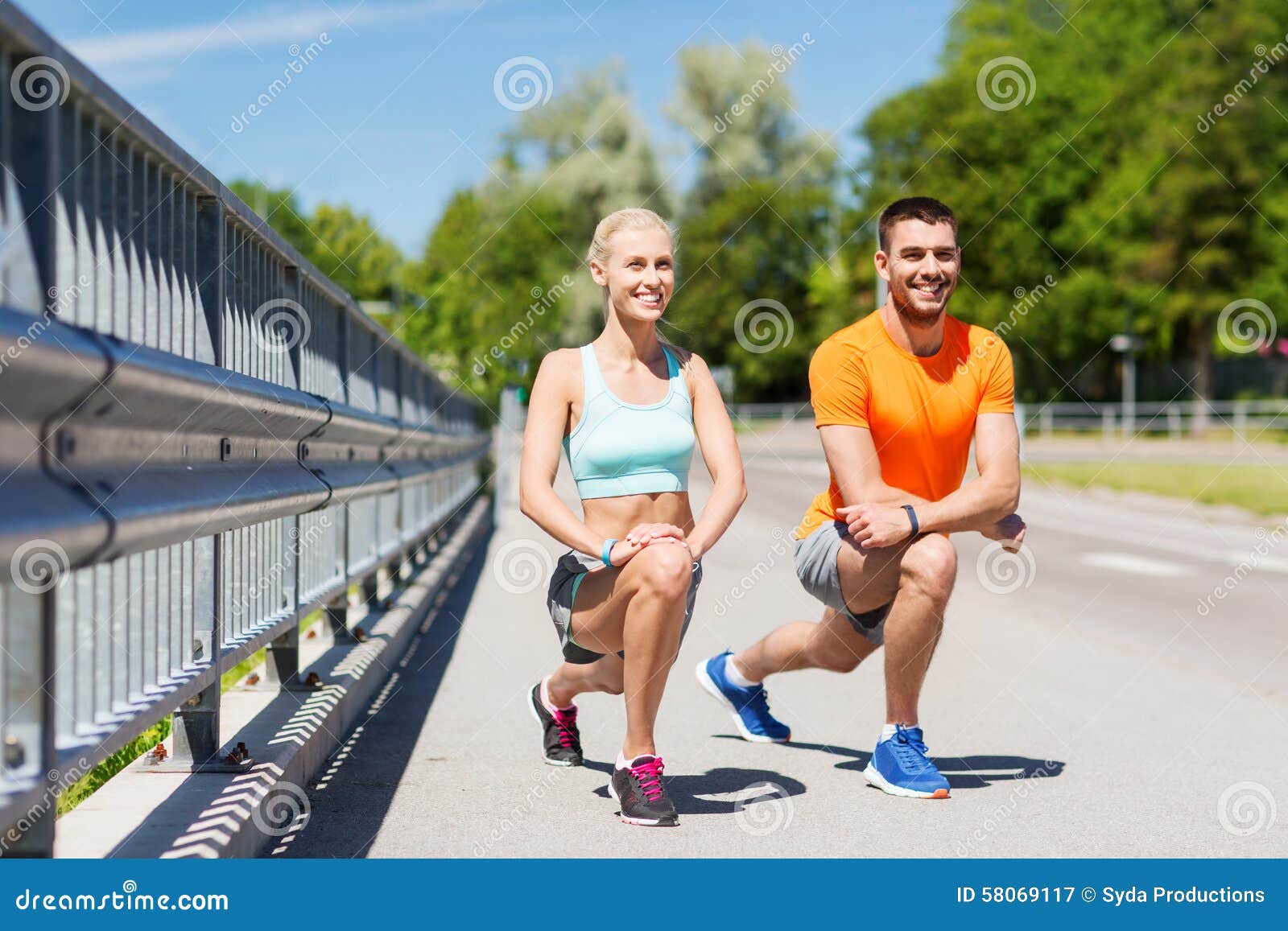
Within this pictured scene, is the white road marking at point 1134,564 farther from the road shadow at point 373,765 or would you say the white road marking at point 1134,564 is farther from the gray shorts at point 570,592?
the gray shorts at point 570,592

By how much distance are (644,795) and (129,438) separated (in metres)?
1.93

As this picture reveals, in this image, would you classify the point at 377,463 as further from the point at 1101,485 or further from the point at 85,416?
the point at 1101,485

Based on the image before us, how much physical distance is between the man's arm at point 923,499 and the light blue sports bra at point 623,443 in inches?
20.2

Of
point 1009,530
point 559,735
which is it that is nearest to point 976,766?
point 1009,530

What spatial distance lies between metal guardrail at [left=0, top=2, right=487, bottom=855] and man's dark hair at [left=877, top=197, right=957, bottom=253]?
2.04 metres

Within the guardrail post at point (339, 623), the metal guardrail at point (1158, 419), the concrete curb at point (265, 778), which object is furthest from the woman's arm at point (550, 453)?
the metal guardrail at point (1158, 419)

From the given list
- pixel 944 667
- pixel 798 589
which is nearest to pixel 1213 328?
pixel 798 589

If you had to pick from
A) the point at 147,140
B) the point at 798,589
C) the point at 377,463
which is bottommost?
the point at 798,589

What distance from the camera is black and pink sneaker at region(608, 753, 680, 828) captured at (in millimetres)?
4621

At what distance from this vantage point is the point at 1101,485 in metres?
26.6

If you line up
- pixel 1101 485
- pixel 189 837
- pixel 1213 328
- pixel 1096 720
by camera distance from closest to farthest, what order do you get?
pixel 189 837
pixel 1096 720
pixel 1101 485
pixel 1213 328

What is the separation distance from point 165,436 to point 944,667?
538 cm

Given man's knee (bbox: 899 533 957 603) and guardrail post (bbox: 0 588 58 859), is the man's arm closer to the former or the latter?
man's knee (bbox: 899 533 957 603)

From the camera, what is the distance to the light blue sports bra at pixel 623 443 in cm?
493
